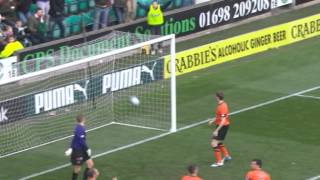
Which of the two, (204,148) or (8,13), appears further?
(8,13)

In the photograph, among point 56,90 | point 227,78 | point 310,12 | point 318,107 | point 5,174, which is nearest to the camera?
point 5,174

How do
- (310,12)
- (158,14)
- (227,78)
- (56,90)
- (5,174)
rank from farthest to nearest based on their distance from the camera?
(310,12), (158,14), (227,78), (56,90), (5,174)

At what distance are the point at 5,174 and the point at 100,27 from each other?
1313cm

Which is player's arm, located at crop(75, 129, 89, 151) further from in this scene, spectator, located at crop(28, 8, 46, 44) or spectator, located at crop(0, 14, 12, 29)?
spectator, located at crop(28, 8, 46, 44)

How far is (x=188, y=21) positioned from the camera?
38.9 meters

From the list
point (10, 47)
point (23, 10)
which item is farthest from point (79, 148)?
point (23, 10)

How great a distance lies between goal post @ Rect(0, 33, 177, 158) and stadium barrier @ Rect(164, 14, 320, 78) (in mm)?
2002

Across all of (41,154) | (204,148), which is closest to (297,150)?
(204,148)

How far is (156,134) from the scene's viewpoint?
93.9ft

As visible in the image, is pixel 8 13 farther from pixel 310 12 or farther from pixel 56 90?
pixel 310 12

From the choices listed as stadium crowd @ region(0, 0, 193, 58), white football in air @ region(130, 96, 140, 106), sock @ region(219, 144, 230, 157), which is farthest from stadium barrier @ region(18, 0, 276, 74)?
sock @ region(219, 144, 230, 157)

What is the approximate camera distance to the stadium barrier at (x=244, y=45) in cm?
3412

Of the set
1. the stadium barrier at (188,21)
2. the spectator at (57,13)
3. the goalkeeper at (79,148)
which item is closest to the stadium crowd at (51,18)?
the spectator at (57,13)

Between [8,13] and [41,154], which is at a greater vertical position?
[8,13]
